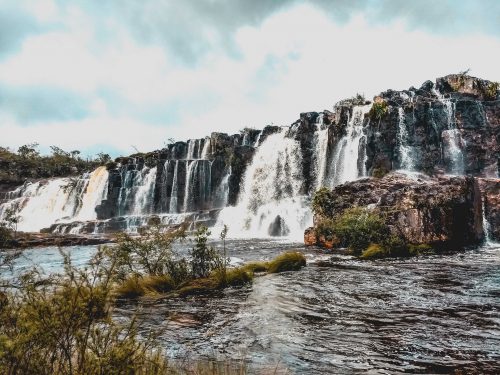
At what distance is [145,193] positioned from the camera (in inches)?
2376

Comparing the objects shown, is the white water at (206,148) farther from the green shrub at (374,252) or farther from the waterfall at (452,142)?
the green shrub at (374,252)

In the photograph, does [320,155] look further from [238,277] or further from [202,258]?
[202,258]

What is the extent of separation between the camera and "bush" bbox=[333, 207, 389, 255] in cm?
2423

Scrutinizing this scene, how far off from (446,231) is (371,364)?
21557 millimetres

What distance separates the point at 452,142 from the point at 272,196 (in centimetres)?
2035

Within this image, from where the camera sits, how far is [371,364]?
23.4 feet

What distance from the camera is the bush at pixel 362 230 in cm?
2423

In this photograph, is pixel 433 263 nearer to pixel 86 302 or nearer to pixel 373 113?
pixel 86 302

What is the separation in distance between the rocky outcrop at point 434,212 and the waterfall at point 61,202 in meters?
41.1

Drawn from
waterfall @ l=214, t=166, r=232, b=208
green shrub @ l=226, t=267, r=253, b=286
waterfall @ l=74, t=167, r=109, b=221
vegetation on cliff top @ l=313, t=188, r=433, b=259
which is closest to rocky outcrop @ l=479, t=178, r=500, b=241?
vegetation on cliff top @ l=313, t=188, r=433, b=259

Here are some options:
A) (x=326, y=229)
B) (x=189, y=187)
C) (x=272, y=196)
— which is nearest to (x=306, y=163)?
(x=272, y=196)

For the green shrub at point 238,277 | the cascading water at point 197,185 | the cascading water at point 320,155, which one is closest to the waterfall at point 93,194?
the cascading water at point 197,185

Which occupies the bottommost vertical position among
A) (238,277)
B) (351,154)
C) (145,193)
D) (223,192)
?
(238,277)

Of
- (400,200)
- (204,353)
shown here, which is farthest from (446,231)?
(204,353)
